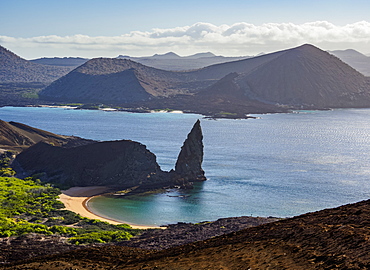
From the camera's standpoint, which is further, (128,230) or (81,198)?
(81,198)

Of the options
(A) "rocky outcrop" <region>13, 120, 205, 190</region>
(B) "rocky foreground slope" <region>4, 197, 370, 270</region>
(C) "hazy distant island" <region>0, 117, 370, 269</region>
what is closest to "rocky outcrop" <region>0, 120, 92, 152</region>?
(C) "hazy distant island" <region>0, 117, 370, 269</region>

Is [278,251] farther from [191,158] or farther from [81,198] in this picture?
[191,158]

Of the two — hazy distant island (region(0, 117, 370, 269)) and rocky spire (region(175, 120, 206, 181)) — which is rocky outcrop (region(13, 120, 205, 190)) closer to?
rocky spire (region(175, 120, 206, 181))

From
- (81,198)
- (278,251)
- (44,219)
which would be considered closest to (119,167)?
(81,198)

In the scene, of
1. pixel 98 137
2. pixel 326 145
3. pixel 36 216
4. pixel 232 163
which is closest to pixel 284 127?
pixel 326 145

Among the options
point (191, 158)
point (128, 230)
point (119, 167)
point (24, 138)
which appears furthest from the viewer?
point (24, 138)
